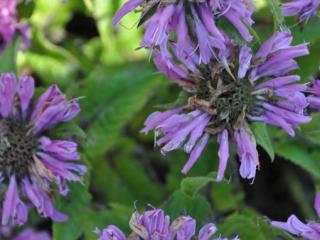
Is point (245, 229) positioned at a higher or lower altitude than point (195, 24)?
lower

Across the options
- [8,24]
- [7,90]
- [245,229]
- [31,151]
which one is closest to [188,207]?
[245,229]

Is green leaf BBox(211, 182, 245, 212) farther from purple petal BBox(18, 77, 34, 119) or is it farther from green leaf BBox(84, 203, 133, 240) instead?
purple petal BBox(18, 77, 34, 119)

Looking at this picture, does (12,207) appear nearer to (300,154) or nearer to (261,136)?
(261,136)

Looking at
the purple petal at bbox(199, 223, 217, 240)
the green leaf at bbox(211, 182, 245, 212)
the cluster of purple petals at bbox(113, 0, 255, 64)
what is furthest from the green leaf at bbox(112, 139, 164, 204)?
the cluster of purple petals at bbox(113, 0, 255, 64)

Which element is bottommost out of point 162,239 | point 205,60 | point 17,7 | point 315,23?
point 162,239

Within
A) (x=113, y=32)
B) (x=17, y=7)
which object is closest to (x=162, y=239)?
(x=17, y=7)

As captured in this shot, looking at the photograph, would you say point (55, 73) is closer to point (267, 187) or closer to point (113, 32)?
point (113, 32)

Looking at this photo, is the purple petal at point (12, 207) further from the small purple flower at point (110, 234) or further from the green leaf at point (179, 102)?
the green leaf at point (179, 102)

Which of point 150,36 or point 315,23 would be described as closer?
point 150,36
